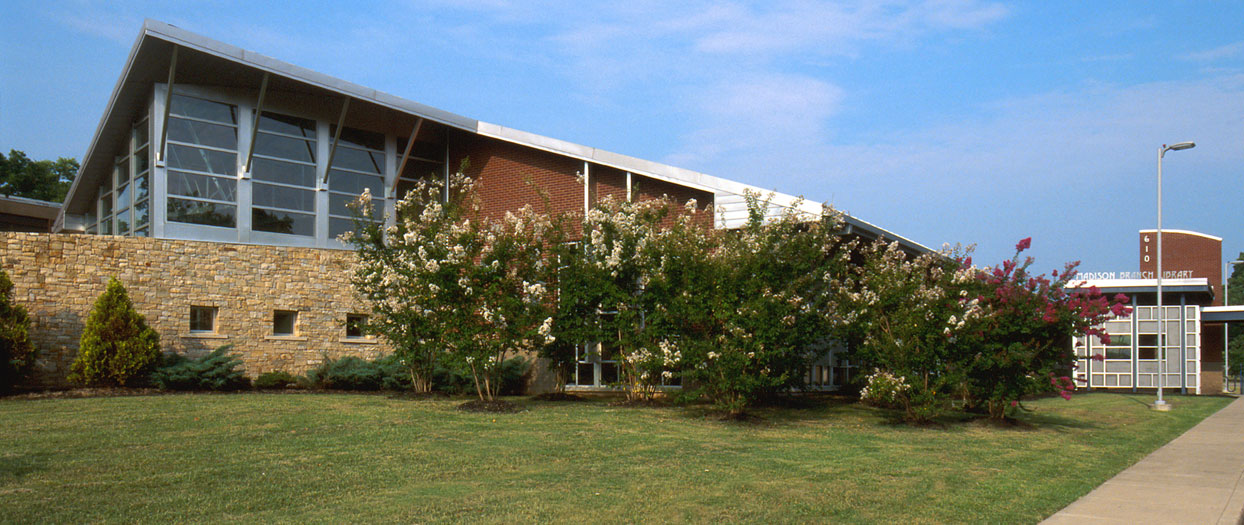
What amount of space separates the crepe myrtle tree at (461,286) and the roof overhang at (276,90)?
14.1ft

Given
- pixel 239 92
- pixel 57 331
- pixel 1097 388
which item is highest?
pixel 239 92

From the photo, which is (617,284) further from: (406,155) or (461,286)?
(406,155)

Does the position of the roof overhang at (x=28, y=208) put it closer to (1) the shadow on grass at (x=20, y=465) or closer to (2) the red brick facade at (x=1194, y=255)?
(1) the shadow on grass at (x=20, y=465)

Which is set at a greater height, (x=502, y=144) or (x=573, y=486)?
(x=502, y=144)

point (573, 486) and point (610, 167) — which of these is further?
point (610, 167)

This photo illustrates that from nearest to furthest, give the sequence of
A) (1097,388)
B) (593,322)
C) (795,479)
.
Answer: (795,479) < (593,322) < (1097,388)

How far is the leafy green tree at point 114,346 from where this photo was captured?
15359 millimetres

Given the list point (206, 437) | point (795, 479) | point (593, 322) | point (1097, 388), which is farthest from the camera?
point (1097, 388)

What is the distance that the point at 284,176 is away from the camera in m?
20.9

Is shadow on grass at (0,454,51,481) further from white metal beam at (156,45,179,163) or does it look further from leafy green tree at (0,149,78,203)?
leafy green tree at (0,149,78,203)

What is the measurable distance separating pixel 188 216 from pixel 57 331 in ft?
14.3

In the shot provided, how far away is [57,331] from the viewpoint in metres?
15.9

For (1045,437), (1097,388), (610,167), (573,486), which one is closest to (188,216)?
(610,167)

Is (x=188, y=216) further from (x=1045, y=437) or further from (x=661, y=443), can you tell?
(x=1045, y=437)
